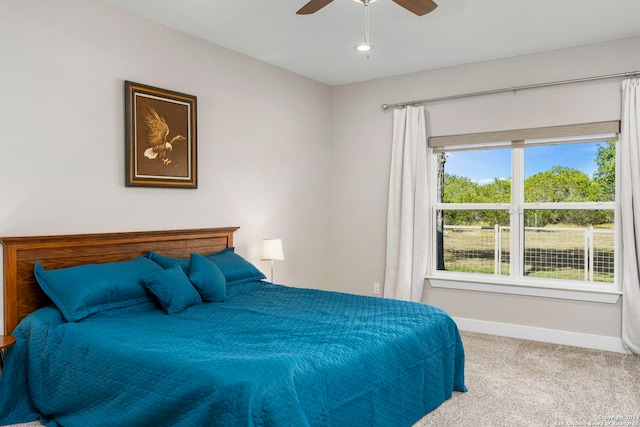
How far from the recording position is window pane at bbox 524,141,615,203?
4.20 meters

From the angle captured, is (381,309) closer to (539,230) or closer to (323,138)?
(539,230)

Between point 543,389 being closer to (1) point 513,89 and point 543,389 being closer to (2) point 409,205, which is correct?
(2) point 409,205

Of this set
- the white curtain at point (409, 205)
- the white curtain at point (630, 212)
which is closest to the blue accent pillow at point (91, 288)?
the white curtain at point (409, 205)

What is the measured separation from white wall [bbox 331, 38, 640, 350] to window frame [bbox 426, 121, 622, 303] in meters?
0.07

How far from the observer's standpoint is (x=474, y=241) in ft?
15.8

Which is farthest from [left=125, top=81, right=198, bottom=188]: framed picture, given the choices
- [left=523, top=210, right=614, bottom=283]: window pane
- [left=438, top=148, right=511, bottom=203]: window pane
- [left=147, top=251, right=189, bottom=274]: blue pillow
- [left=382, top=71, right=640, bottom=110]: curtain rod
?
[left=523, top=210, right=614, bottom=283]: window pane

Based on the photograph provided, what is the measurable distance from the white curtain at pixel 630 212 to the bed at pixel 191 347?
5.79ft

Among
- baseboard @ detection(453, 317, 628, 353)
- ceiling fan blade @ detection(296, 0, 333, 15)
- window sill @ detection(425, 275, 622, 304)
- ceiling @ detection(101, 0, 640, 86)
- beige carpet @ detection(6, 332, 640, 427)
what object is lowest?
beige carpet @ detection(6, 332, 640, 427)

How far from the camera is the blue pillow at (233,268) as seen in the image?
3727 mm

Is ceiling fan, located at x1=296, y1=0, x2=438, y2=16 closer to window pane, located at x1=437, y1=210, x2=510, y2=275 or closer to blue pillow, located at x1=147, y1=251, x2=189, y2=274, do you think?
blue pillow, located at x1=147, y1=251, x2=189, y2=274

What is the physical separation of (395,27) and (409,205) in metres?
1.79

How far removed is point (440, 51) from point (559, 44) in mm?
975

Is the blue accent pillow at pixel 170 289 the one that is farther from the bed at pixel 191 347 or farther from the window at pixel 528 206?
the window at pixel 528 206

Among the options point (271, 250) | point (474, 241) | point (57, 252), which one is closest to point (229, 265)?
point (271, 250)
